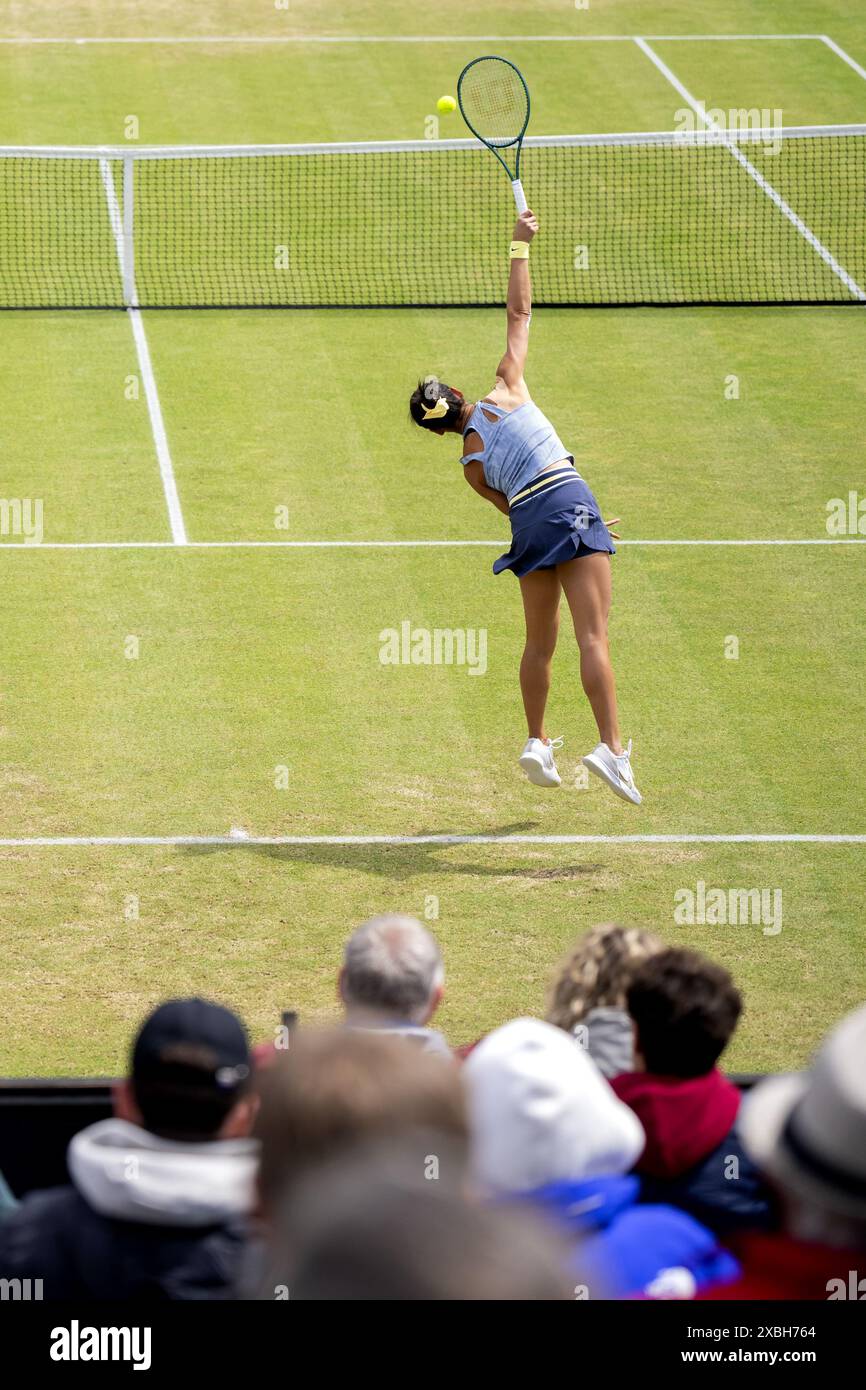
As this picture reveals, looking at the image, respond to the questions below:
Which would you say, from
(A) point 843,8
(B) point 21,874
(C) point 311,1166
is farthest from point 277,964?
(A) point 843,8

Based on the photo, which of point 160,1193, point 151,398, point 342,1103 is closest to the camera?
point 342,1103

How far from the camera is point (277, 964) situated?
881 cm

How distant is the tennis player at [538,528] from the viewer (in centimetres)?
1011

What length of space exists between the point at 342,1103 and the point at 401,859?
717 centimetres

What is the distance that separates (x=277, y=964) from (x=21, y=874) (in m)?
1.64

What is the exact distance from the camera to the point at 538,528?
10.1 meters

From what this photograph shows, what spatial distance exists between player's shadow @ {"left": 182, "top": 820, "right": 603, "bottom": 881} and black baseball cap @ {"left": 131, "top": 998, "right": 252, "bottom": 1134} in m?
5.86

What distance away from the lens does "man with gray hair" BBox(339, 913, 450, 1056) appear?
16.5 feet

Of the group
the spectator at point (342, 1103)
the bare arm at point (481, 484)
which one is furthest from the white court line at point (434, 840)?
the spectator at point (342, 1103)

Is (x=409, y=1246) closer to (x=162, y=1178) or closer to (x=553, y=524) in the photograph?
(x=162, y=1178)

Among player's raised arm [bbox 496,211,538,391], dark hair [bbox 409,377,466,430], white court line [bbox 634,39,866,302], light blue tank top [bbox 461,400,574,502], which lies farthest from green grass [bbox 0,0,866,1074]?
player's raised arm [bbox 496,211,538,391]

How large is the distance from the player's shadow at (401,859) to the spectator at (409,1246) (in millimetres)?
7301

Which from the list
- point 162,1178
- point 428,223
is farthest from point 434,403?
point 428,223

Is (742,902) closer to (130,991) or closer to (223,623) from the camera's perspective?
Result: (130,991)
